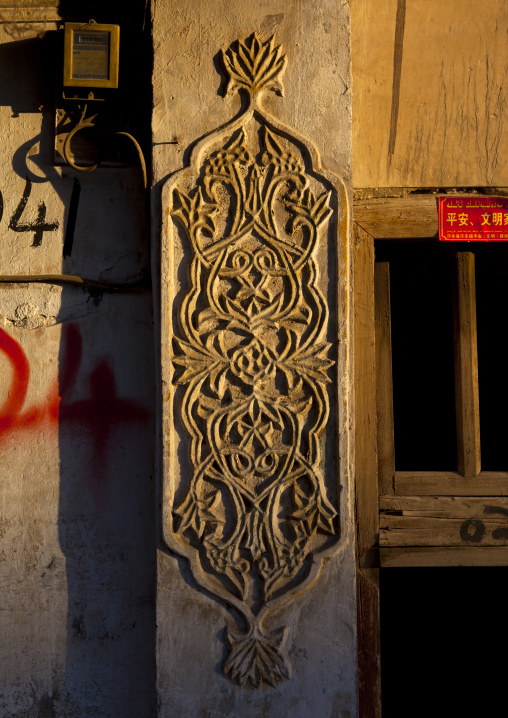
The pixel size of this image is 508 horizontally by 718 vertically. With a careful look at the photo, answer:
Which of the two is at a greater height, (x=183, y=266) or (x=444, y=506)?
(x=183, y=266)

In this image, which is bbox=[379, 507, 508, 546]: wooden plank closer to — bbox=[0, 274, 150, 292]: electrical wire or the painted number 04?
bbox=[0, 274, 150, 292]: electrical wire

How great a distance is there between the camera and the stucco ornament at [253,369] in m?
2.13

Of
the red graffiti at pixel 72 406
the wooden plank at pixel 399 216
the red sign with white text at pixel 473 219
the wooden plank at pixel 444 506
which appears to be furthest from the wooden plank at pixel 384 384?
the red graffiti at pixel 72 406

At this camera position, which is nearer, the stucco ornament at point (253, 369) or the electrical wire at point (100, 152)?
the stucco ornament at point (253, 369)

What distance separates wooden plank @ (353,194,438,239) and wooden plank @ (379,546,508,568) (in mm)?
1252

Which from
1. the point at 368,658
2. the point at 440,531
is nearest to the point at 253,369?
the point at 440,531

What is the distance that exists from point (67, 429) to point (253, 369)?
802 mm

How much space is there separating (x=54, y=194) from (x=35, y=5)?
0.77 m

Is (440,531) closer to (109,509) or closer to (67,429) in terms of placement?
(109,509)

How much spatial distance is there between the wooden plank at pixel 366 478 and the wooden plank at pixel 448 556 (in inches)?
3.4

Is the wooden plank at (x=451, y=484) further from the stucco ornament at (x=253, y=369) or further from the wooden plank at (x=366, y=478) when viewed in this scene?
the stucco ornament at (x=253, y=369)

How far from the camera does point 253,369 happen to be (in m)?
2.19

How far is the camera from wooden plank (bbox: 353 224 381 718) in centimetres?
229

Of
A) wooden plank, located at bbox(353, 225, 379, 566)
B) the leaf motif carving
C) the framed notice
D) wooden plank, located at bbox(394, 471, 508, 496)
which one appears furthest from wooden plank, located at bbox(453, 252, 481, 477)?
the framed notice
